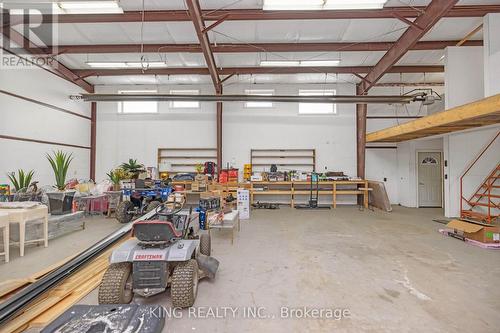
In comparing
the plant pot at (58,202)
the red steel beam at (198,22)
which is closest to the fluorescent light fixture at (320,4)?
the red steel beam at (198,22)

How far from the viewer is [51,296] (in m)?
2.21

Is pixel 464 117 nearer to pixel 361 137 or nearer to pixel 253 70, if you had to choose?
pixel 361 137

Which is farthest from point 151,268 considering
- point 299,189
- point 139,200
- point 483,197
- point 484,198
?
point 484,198

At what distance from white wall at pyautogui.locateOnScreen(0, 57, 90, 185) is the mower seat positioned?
550cm

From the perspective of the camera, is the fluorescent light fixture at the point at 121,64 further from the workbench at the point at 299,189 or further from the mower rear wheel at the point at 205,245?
the mower rear wheel at the point at 205,245

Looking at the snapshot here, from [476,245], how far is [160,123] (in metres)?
8.79

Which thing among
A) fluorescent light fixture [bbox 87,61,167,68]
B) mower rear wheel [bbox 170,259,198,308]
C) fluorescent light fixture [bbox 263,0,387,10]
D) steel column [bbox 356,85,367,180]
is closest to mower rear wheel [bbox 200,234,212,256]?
mower rear wheel [bbox 170,259,198,308]

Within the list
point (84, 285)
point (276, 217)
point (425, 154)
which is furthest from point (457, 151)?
point (84, 285)

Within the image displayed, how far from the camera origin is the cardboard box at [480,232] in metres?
3.67

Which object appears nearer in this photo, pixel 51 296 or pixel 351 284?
pixel 51 296

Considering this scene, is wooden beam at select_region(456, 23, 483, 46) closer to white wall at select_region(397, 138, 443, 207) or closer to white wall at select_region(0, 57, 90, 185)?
white wall at select_region(397, 138, 443, 207)

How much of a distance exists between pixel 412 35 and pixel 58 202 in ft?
26.5

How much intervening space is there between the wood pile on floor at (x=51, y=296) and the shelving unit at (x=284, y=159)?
5.76 metres

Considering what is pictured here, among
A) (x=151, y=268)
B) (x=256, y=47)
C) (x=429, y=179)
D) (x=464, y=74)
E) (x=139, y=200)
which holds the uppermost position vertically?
(x=256, y=47)
